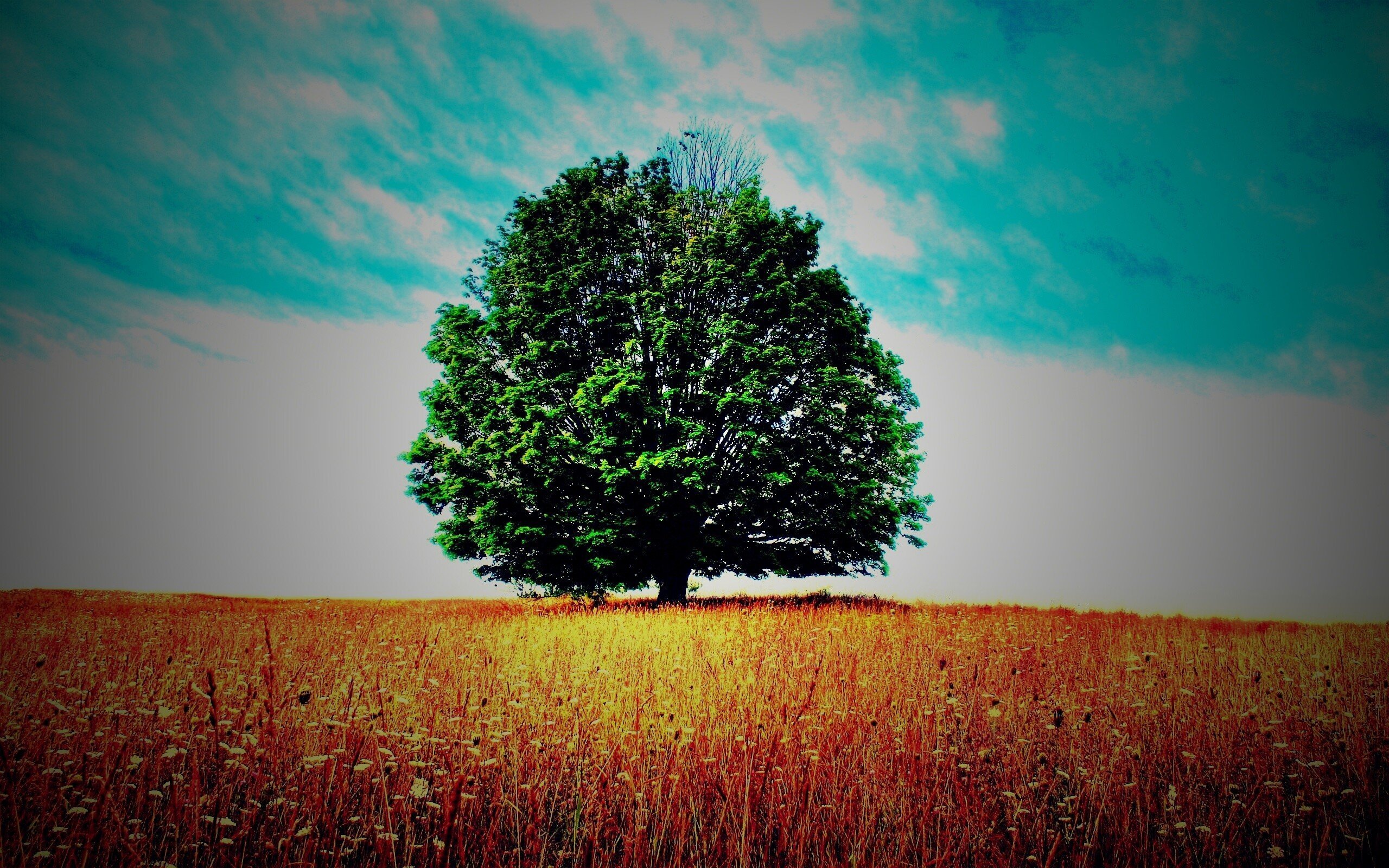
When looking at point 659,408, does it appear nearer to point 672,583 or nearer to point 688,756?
point 672,583

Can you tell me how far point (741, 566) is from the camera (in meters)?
15.6

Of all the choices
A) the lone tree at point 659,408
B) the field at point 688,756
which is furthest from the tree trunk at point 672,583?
the field at point 688,756

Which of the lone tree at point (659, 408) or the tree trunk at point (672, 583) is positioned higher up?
the lone tree at point (659, 408)

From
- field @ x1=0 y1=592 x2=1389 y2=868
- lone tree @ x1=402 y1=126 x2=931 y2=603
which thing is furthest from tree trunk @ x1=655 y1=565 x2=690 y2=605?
field @ x1=0 y1=592 x2=1389 y2=868

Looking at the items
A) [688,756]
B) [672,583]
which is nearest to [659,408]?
[672,583]

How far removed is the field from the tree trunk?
24.2 ft

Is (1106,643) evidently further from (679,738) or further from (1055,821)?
(679,738)

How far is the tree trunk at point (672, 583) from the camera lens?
1552cm

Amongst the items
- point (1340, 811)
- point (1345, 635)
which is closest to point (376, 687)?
point (1340, 811)

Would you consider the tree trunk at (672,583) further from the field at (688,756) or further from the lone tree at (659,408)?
the field at (688,756)

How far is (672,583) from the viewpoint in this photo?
1562 centimetres

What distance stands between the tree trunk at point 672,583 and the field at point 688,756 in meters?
7.38

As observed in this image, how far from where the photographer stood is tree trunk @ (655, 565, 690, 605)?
50.9 feet

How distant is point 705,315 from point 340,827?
42.5 feet
